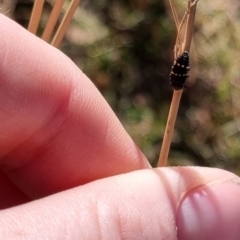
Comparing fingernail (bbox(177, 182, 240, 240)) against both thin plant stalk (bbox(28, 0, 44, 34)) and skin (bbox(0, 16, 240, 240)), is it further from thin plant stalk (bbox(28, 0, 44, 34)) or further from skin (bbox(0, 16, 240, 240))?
thin plant stalk (bbox(28, 0, 44, 34))

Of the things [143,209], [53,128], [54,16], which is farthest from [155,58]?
[143,209]

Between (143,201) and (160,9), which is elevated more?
(160,9)

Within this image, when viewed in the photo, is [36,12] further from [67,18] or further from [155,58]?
[155,58]

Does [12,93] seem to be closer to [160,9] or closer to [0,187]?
[0,187]

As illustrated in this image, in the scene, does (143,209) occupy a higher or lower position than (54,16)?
lower

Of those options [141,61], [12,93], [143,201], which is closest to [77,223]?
[143,201]

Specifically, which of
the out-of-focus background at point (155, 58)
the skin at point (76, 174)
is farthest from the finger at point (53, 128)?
the out-of-focus background at point (155, 58)

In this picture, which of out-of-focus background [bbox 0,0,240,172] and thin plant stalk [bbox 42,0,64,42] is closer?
thin plant stalk [bbox 42,0,64,42]

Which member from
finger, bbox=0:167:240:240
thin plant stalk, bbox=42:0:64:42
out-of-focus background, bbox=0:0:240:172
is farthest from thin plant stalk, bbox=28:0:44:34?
out-of-focus background, bbox=0:0:240:172
